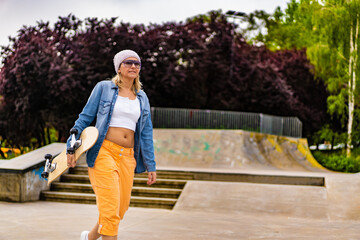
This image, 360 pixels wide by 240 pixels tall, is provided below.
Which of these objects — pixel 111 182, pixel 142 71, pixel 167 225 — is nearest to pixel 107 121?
pixel 111 182

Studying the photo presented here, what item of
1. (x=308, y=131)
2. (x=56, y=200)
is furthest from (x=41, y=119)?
(x=308, y=131)

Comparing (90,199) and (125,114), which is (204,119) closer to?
(90,199)

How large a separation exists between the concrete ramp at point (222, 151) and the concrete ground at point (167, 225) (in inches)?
307

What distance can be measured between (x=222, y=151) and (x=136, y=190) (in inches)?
296

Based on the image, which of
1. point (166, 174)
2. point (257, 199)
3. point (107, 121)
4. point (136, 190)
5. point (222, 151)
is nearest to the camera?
point (107, 121)

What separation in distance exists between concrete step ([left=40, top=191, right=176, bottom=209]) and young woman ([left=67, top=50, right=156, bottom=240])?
5209 mm

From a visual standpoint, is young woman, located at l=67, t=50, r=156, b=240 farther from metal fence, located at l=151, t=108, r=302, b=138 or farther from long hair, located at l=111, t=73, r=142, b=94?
metal fence, located at l=151, t=108, r=302, b=138

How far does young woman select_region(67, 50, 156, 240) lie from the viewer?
385 cm

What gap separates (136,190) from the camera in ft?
33.0

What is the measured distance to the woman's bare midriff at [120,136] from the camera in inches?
159

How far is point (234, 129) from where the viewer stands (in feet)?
63.6

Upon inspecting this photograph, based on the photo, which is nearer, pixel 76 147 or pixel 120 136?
pixel 76 147

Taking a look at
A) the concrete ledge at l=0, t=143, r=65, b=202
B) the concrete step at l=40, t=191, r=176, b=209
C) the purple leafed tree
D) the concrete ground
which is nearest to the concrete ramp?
the purple leafed tree

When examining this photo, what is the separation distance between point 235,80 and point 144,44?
443 cm
